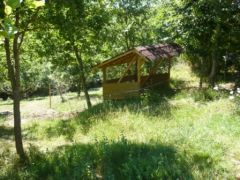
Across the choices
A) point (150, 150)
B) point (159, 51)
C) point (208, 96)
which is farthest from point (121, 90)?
point (150, 150)

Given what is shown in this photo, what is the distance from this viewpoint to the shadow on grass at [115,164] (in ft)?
18.6

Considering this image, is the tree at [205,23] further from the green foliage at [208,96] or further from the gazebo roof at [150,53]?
the green foliage at [208,96]

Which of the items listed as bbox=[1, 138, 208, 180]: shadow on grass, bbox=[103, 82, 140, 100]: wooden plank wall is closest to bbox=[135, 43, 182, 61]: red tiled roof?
bbox=[103, 82, 140, 100]: wooden plank wall

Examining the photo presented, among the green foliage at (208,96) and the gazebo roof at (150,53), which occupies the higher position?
the gazebo roof at (150,53)

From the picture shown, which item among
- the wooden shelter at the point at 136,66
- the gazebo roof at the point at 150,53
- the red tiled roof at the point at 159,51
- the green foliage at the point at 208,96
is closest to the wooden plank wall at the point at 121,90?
the wooden shelter at the point at 136,66

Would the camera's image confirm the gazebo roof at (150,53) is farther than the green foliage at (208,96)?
Yes

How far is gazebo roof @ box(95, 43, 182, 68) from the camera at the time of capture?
1808 cm

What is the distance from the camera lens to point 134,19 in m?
25.3

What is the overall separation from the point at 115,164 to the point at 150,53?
12510mm

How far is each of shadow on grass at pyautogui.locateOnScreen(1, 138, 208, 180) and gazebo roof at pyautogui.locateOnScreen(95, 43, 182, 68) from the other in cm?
1083

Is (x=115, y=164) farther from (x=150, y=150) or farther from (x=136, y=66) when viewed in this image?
(x=136, y=66)

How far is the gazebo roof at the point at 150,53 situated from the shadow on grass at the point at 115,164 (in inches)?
426

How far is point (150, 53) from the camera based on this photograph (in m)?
18.3

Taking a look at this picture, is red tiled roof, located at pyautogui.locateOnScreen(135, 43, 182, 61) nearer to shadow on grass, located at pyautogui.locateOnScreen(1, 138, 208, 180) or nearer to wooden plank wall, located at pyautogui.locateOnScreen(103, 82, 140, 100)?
wooden plank wall, located at pyautogui.locateOnScreen(103, 82, 140, 100)
